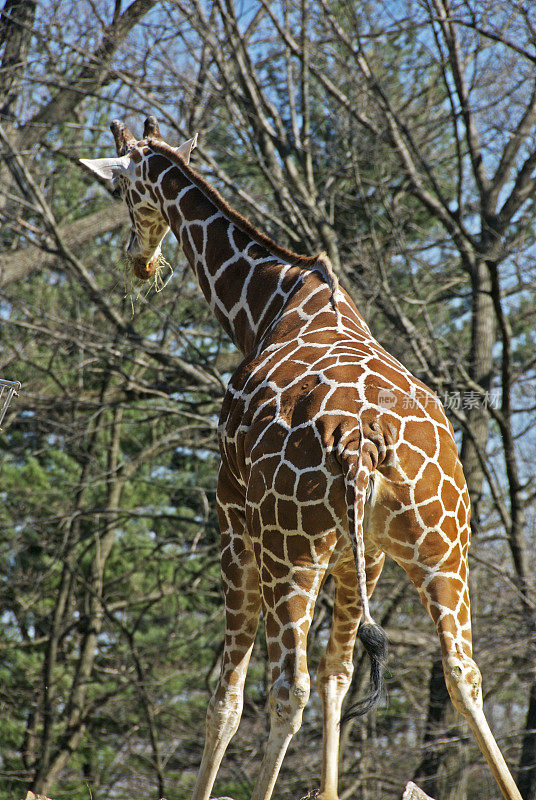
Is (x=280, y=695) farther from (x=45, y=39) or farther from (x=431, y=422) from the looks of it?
(x=45, y=39)

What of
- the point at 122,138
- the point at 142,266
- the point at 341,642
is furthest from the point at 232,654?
the point at 122,138

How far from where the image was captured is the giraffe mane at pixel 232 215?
4691mm

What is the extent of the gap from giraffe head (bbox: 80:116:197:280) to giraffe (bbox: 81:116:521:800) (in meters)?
1.48

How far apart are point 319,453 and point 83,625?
380 inches

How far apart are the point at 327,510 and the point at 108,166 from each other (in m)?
3.14

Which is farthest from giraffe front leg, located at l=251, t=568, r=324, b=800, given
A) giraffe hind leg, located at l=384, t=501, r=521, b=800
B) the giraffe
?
giraffe hind leg, located at l=384, t=501, r=521, b=800

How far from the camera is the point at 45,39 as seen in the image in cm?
930

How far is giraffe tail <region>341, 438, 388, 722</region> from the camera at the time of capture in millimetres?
3299

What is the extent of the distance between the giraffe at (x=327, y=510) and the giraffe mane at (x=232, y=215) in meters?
0.20

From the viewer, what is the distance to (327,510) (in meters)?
3.47

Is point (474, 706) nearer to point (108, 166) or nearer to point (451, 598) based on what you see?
point (451, 598)

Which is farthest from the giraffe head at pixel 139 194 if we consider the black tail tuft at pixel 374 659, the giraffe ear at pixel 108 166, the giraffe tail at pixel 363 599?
the black tail tuft at pixel 374 659

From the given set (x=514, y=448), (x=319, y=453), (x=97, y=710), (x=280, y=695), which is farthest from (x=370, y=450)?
(x=97, y=710)

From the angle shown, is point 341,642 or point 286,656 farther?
point 341,642
